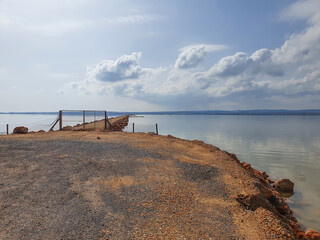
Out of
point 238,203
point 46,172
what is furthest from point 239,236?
point 46,172

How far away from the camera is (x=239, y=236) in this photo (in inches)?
199

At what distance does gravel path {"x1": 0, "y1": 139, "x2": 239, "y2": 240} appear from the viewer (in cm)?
507

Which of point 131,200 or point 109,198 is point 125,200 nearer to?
point 131,200

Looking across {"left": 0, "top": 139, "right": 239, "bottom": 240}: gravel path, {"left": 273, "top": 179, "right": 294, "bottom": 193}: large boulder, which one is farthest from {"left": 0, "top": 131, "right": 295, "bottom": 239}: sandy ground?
{"left": 273, "top": 179, "right": 294, "bottom": 193}: large boulder

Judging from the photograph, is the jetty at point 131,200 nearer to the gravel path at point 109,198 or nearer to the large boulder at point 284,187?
the gravel path at point 109,198

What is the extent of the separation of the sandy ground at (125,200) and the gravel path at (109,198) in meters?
0.02

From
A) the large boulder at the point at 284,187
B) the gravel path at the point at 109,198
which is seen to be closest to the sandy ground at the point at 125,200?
the gravel path at the point at 109,198

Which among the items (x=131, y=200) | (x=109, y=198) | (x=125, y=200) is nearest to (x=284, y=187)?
(x=131, y=200)

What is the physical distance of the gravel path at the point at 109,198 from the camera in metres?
5.07

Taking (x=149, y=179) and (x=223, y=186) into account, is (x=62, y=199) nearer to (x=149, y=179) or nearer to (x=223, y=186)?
(x=149, y=179)

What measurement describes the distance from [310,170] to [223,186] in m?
15.3

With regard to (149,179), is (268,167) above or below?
below

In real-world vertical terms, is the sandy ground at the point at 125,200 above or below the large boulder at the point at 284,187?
above

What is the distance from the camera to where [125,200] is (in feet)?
21.6
